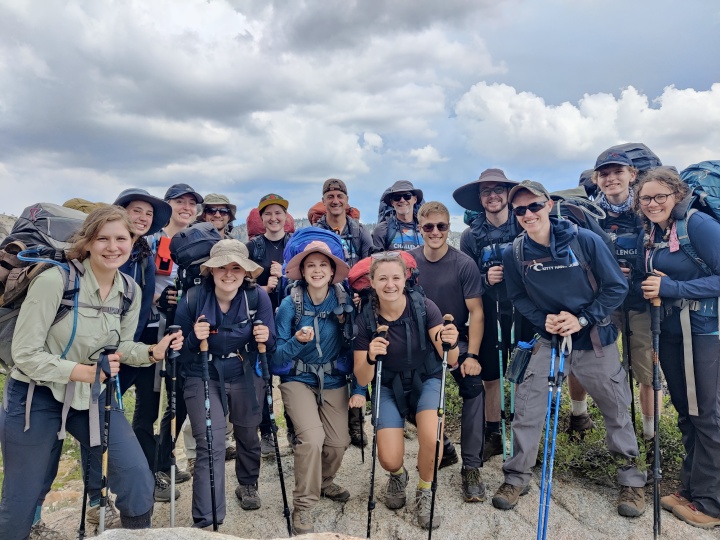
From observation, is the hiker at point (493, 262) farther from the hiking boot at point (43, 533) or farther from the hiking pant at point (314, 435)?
the hiking boot at point (43, 533)

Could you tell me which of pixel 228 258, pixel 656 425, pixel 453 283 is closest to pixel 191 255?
pixel 228 258

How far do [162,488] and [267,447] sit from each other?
5.59ft

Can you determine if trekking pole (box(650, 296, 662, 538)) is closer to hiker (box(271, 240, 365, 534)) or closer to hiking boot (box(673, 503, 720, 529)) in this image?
hiking boot (box(673, 503, 720, 529))

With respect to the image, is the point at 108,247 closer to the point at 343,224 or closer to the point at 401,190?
the point at 343,224

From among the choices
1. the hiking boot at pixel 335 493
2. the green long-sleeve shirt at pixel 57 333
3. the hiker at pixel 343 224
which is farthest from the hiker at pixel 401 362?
the green long-sleeve shirt at pixel 57 333

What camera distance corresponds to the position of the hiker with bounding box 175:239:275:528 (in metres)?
5.30

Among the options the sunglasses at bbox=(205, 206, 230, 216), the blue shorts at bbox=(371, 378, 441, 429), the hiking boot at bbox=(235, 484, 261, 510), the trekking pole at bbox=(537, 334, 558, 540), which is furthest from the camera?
the sunglasses at bbox=(205, 206, 230, 216)

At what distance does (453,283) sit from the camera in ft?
20.7

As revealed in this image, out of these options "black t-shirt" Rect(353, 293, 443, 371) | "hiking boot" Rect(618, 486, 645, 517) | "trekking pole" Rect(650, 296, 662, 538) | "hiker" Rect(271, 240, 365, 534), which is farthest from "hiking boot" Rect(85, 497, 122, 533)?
"trekking pole" Rect(650, 296, 662, 538)

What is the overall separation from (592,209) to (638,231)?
0.68 metres

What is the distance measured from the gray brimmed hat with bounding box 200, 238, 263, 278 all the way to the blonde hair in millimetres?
1051

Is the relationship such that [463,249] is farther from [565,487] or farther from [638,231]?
[565,487]

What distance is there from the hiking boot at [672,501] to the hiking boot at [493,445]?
2104mm

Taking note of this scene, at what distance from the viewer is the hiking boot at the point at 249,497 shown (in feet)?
19.9
